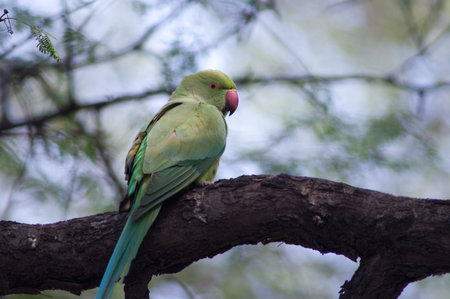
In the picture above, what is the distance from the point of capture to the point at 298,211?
9.09ft

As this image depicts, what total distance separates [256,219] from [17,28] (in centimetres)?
221

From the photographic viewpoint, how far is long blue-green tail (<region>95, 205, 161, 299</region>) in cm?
272

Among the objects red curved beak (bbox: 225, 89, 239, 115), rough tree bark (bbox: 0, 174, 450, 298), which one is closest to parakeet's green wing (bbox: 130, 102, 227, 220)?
rough tree bark (bbox: 0, 174, 450, 298)

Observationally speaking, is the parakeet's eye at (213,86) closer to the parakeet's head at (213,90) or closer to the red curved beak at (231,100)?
the parakeet's head at (213,90)

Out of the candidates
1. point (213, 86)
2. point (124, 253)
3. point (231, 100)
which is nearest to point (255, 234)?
point (124, 253)

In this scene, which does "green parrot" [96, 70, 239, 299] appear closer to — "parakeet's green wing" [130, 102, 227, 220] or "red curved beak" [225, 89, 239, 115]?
"parakeet's green wing" [130, 102, 227, 220]

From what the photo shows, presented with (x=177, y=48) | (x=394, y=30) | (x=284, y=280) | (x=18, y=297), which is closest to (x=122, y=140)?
(x=177, y=48)

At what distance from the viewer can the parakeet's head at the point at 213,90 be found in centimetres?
441

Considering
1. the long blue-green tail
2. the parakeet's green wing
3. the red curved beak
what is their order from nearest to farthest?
1. the long blue-green tail
2. the parakeet's green wing
3. the red curved beak

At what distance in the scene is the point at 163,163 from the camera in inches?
125

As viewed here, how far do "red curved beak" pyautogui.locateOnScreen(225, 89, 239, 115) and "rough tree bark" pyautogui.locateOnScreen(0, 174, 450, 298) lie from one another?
1437 millimetres

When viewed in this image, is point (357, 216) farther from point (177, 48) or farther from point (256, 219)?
point (177, 48)

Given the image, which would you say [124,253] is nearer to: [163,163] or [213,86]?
[163,163]

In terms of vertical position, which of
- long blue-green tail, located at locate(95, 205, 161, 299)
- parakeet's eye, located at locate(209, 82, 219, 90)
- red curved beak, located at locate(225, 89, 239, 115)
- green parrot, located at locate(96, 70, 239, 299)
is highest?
parakeet's eye, located at locate(209, 82, 219, 90)
